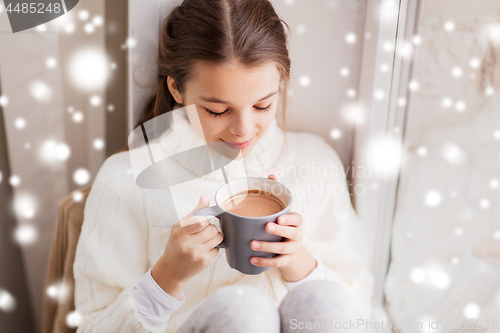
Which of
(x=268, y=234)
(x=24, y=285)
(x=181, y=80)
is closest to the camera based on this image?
(x=268, y=234)

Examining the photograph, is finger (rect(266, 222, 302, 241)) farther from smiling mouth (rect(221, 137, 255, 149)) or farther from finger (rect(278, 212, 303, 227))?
smiling mouth (rect(221, 137, 255, 149))

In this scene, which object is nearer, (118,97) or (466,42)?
(466,42)

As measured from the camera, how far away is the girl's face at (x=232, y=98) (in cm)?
45

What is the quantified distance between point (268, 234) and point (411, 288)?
0.42m

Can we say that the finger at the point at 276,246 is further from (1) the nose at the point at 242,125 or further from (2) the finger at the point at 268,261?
(1) the nose at the point at 242,125

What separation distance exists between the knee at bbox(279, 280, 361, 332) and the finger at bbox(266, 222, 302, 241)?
0.12 m

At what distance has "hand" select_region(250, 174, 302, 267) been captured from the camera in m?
0.39

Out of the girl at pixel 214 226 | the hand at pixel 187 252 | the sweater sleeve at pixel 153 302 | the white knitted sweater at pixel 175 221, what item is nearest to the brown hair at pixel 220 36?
the girl at pixel 214 226

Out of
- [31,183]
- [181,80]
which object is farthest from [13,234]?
[181,80]

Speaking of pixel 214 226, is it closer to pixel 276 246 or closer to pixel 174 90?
pixel 276 246

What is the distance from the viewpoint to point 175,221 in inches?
22.1

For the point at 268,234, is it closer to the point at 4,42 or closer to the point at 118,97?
the point at 118,97

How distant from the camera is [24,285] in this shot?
2.01 ft

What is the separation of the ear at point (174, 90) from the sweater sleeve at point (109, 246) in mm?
160
